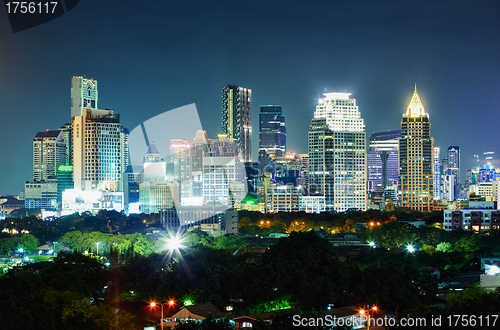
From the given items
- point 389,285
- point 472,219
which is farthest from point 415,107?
point 389,285

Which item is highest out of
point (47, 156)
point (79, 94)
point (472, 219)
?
point (79, 94)

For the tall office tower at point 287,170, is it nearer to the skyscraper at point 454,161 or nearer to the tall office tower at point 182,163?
the tall office tower at point 182,163

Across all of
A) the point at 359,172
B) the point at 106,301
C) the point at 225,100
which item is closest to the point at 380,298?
the point at 106,301

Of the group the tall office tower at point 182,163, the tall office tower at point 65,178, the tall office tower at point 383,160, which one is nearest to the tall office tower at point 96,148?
the tall office tower at point 65,178

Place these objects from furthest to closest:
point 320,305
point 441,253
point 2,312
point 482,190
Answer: point 482,190 < point 441,253 < point 320,305 < point 2,312

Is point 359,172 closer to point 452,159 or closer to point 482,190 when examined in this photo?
point 482,190

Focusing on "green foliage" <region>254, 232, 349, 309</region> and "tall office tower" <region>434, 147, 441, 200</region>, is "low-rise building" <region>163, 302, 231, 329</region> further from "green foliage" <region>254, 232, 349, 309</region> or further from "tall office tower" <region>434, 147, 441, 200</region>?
"tall office tower" <region>434, 147, 441, 200</region>

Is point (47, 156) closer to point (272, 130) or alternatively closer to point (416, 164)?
point (272, 130)
